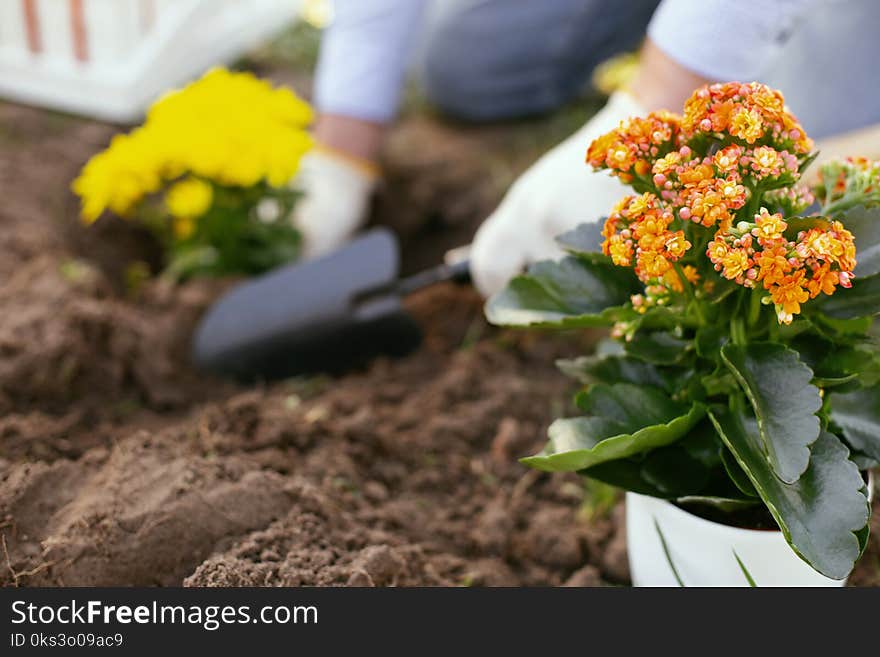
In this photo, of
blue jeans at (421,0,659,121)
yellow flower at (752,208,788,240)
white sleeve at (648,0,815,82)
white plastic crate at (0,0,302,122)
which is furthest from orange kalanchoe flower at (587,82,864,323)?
white plastic crate at (0,0,302,122)

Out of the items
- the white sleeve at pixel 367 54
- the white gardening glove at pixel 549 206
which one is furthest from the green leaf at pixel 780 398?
the white sleeve at pixel 367 54

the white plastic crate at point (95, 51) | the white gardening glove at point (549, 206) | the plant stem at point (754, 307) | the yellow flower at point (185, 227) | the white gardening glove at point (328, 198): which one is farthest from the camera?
the white plastic crate at point (95, 51)

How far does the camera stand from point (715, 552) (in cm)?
99

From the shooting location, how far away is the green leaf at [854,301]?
36.2 inches

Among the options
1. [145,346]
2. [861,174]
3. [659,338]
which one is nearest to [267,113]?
[145,346]

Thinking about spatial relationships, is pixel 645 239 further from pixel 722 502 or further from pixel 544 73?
pixel 544 73

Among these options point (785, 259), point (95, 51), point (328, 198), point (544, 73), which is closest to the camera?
point (785, 259)

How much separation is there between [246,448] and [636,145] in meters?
0.70

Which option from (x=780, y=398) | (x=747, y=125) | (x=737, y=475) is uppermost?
(x=747, y=125)

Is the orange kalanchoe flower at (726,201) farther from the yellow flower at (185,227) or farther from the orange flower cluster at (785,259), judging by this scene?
the yellow flower at (185,227)

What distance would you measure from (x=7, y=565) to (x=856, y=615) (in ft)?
2.85

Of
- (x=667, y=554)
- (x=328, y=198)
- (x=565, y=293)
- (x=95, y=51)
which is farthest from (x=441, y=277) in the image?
(x=95, y=51)

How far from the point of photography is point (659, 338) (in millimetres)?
1015

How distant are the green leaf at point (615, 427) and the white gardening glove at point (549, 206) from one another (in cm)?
51
